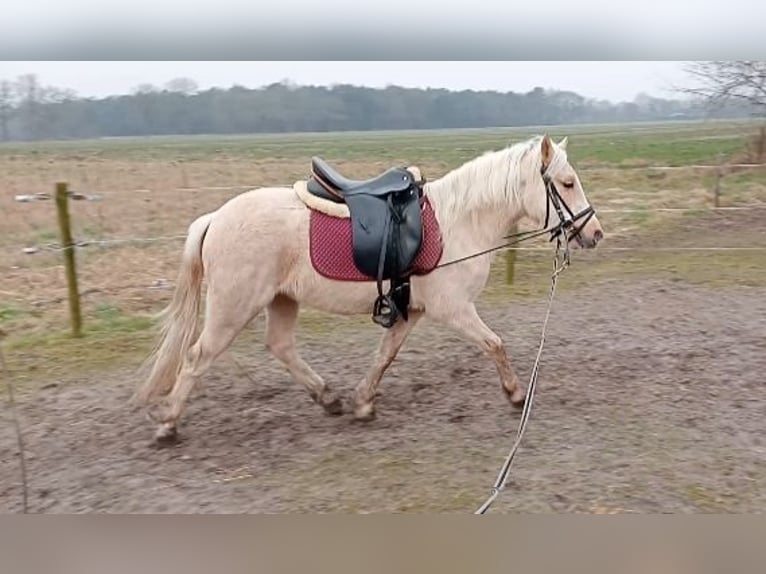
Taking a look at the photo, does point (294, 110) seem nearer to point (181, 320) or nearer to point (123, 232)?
point (181, 320)

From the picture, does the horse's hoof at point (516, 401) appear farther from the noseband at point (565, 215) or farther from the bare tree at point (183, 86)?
the bare tree at point (183, 86)

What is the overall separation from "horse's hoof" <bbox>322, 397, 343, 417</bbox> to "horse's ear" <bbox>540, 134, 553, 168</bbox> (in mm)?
842

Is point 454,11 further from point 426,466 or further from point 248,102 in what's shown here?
point 426,466

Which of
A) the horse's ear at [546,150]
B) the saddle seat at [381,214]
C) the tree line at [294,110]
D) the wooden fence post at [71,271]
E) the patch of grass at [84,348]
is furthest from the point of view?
the wooden fence post at [71,271]

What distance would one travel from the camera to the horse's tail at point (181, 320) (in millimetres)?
1726

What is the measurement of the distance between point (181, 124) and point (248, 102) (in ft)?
0.44

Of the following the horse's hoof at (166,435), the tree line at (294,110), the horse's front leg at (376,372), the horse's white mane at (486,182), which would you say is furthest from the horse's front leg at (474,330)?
the horse's hoof at (166,435)

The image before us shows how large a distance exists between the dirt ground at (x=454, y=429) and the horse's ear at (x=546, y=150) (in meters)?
0.67

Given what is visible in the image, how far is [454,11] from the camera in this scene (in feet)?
2.77

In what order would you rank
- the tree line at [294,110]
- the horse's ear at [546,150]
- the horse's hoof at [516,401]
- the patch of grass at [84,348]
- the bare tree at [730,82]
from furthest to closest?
1. the patch of grass at [84,348]
2. the horse's hoof at [516,401]
3. the horse's ear at [546,150]
4. the tree line at [294,110]
5. the bare tree at [730,82]

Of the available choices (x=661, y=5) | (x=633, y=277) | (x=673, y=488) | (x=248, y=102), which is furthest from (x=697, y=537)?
(x=633, y=277)

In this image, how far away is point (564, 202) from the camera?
65.3 inches

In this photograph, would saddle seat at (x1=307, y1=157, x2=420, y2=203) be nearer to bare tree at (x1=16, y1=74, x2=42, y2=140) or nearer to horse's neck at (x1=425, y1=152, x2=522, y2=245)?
horse's neck at (x1=425, y1=152, x2=522, y2=245)

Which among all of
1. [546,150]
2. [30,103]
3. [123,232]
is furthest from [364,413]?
[30,103]
